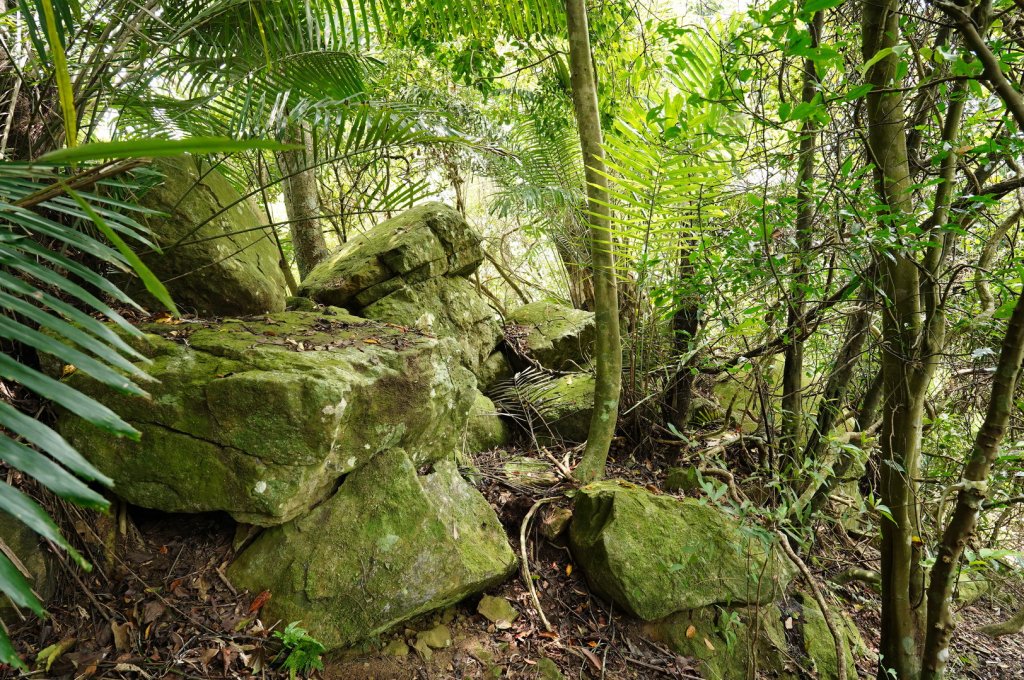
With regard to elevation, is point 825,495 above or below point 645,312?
below

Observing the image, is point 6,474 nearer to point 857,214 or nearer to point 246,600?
point 246,600

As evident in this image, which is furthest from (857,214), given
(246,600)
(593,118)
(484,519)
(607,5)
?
(607,5)

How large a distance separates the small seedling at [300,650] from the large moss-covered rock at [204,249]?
5.28ft

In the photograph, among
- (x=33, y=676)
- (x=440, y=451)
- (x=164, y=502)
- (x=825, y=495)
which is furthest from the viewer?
(x=825, y=495)

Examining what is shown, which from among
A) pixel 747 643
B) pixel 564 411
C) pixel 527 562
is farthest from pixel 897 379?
pixel 564 411

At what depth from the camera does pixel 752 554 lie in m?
2.47

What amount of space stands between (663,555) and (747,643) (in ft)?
1.83

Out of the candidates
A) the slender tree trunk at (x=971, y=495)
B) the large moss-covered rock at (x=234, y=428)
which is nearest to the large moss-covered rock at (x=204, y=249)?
the large moss-covered rock at (x=234, y=428)

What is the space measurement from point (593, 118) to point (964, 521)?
90.7 inches

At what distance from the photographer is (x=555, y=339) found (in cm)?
441

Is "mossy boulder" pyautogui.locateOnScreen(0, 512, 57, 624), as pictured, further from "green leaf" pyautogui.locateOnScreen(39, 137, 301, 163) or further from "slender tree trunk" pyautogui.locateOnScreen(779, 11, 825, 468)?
"slender tree trunk" pyautogui.locateOnScreen(779, 11, 825, 468)

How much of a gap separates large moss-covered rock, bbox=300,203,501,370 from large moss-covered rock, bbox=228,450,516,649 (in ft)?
5.09

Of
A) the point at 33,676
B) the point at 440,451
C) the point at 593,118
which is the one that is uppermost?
the point at 593,118

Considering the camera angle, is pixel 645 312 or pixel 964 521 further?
pixel 645 312
